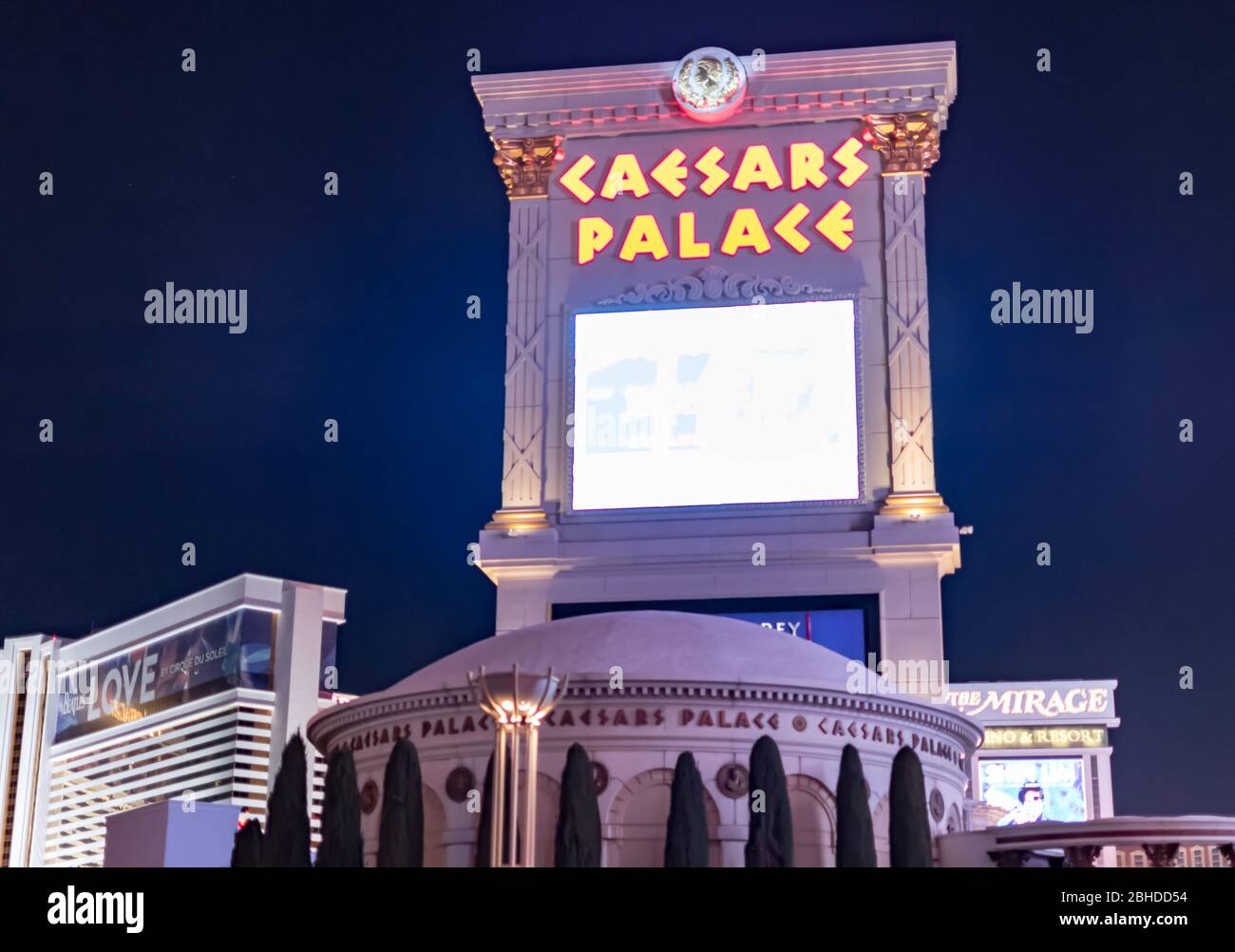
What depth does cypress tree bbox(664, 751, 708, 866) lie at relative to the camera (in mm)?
27953

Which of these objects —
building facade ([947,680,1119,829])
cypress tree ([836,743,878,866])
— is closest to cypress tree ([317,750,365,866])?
cypress tree ([836,743,878,866])

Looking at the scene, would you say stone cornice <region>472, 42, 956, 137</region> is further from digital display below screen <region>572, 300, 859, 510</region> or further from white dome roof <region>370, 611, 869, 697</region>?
white dome roof <region>370, 611, 869, 697</region>

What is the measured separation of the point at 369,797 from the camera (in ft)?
104

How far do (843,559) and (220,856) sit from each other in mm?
20665

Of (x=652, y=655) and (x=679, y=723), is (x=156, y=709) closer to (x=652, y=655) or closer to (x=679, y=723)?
(x=652, y=655)

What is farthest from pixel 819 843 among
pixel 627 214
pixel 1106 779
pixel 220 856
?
pixel 1106 779

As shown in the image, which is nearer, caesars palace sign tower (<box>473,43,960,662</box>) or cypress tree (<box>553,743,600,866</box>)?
cypress tree (<box>553,743,600,866</box>)

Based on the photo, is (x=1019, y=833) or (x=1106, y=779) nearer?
(x=1019, y=833)

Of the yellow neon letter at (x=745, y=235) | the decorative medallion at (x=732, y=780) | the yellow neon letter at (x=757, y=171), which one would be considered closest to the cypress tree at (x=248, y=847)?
the decorative medallion at (x=732, y=780)

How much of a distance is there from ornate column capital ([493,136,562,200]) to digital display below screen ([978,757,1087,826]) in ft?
93.4

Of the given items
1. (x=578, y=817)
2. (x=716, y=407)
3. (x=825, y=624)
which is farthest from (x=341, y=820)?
(x=716, y=407)

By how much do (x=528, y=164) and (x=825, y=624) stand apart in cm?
1663

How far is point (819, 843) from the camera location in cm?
2938
